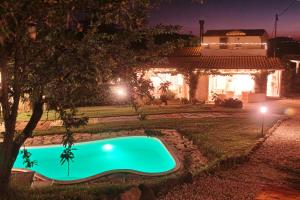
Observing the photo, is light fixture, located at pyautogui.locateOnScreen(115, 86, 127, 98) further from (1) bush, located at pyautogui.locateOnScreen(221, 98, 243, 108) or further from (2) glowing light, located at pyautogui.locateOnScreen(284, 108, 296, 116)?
(1) bush, located at pyautogui.locateOnScreen(221, 98, 243, 108)

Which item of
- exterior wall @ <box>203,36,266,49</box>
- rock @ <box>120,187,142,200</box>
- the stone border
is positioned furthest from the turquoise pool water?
exterior wall @ <box>203,36,266,49</box>

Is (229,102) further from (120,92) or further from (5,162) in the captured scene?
(5,162)

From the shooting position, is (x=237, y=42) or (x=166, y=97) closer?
(x=166, y=97)

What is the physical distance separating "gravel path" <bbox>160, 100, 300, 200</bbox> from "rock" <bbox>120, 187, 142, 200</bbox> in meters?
0.73

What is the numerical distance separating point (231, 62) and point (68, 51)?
78.9ft

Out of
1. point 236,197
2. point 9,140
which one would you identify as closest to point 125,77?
point 9,140

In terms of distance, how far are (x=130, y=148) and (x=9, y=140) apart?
369 inches

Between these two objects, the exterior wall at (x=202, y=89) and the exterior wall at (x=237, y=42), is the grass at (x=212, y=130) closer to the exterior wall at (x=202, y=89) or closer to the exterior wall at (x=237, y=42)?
the exterior wall at (x=202, y=89)

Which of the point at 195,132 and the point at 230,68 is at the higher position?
the point at 230,68

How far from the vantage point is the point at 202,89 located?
28.5 metres

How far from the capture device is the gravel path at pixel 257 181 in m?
8.10

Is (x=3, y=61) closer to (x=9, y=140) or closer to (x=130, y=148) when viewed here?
(x=9, y=140)

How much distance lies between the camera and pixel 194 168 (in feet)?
37.8

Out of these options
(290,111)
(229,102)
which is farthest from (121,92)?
(229,102)
